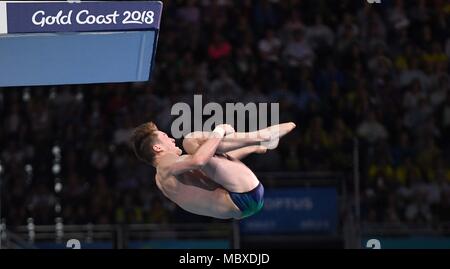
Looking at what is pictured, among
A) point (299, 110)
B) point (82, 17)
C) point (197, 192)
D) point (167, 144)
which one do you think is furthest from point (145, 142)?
point (299, 110)

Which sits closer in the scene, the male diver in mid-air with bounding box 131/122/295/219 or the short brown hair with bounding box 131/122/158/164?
the male diver in mid-air with bounding box 131/122/295/219

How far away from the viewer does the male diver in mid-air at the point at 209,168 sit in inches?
313

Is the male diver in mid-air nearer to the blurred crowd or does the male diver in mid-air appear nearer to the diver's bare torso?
the diver's bare torso

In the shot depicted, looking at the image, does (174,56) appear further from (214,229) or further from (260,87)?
(214,229)

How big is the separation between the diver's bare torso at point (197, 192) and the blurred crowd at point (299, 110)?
6.57ft

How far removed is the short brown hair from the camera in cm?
822

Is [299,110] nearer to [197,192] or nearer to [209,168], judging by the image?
[197,192]

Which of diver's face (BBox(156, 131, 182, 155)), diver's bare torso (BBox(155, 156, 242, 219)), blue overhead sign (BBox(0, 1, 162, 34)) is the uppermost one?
blue overhead sign (BBox(0, 1, 162, 34))

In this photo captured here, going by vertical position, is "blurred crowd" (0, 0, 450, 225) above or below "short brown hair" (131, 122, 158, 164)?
above

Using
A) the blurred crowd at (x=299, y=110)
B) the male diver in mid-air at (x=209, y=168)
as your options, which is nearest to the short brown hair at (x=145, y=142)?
the male diver in mid-air at (x=209, y=168)

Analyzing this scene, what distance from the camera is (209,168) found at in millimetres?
7961

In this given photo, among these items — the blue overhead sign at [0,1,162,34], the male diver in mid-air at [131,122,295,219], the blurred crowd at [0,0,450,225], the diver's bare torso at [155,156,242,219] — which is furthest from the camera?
the blurred crowd at [0,0,450,225]

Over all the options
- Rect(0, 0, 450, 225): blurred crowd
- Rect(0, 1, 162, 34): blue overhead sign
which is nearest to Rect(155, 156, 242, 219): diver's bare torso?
Rect(0, 1, 162, 34): blue overhead sign
